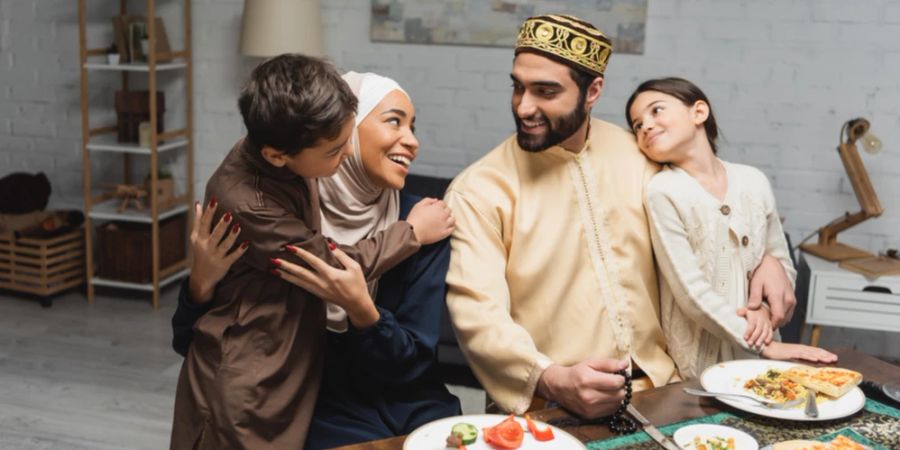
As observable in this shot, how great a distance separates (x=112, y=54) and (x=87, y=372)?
1.59 meters

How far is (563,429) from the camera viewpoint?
1648 mm

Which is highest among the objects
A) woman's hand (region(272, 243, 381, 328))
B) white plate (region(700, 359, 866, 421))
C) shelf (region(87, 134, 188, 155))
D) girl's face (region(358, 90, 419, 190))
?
girl's face (region(358, 90, 419, 190))

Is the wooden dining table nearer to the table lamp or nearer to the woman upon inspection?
the woman

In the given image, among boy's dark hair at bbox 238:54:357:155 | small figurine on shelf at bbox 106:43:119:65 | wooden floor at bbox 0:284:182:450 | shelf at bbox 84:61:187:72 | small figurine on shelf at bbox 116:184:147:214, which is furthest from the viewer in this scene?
small figurine on shelf at bbox 116:184:147:214

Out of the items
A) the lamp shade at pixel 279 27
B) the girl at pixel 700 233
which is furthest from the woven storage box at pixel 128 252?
the girl at pixel 700 233

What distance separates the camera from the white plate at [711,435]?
154cm

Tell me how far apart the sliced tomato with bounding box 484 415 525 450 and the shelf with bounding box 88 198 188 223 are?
11.3 ft

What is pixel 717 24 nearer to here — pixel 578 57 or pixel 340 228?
pixel 578 57

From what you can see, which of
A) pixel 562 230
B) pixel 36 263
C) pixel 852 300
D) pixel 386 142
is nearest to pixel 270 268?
pixel 386 142

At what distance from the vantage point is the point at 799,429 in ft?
5.37

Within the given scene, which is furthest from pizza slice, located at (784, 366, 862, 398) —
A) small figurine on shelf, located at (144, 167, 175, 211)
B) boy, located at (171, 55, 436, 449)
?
small figurine on shelf, located at (144, 167, 175, 211)

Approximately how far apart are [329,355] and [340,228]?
261 millimetres

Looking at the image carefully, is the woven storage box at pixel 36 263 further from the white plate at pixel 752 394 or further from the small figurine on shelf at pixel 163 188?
the white plate at pixel 752 394

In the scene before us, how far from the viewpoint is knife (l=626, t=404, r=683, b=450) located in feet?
5.07
